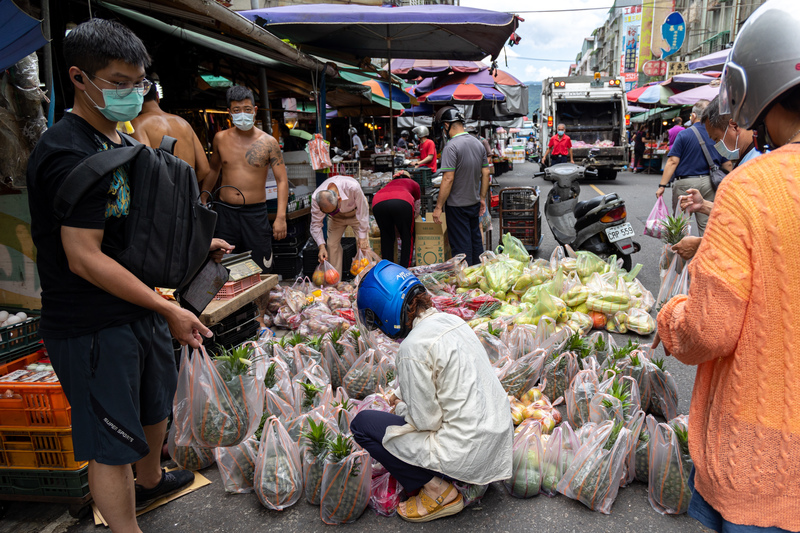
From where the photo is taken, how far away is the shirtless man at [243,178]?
4852mm

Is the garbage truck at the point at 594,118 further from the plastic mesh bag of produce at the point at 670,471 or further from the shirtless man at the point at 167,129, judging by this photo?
the plastic mesh bag of produce at the point at 670,471

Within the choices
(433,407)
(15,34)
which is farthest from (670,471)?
(15,34)

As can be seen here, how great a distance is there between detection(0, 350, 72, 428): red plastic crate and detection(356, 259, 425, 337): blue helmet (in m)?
1.42

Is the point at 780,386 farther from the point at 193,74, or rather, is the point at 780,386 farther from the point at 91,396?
the point at 193,74

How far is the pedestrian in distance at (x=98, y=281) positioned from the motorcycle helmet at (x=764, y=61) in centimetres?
191

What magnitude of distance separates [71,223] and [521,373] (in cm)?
252

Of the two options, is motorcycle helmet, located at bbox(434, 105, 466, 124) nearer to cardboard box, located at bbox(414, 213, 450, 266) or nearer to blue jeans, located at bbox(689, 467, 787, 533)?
cardboard box, located at bbox(414, 213, 450, 266)

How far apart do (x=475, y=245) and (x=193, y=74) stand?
4.64 metres

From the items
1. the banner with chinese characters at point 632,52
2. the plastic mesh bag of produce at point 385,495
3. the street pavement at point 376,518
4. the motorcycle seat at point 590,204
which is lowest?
the street pavement at point 376,518

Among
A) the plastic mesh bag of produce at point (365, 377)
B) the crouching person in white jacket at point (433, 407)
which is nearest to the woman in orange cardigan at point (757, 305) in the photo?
the crouching person in white jacket at point (433, 407)

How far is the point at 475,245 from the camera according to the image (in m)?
6.34

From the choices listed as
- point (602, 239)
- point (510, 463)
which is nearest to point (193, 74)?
point (602, 239)

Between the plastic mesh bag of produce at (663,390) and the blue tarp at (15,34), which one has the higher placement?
the blue tarp at (15,34)

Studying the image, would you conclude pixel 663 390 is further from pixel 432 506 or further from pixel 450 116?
pixel 450 116
